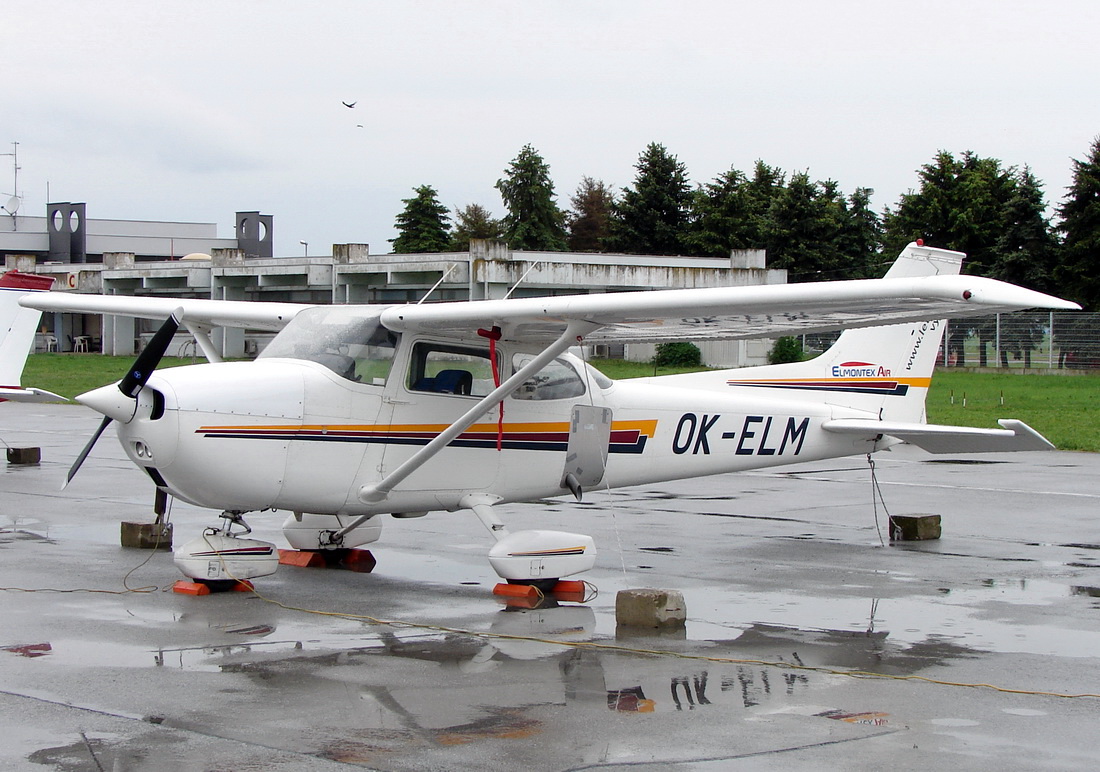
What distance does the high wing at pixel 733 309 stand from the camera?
714cm

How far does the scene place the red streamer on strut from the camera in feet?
31.1

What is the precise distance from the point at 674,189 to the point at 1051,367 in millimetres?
37494

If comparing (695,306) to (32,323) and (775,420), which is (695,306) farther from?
(32,323)

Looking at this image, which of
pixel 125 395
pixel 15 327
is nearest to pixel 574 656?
pixel 125 395

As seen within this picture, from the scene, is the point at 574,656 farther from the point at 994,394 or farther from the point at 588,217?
the point at 588,217

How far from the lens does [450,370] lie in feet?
31.6

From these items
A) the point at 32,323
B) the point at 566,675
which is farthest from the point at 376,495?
the point at 32,323

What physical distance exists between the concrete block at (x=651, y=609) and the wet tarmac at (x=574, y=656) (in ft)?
0.45

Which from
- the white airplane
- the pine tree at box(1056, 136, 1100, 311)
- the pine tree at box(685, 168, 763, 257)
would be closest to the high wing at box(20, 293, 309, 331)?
the white airplane

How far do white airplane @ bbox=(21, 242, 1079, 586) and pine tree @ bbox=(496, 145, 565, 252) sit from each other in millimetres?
71310

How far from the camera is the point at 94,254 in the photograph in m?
86.5

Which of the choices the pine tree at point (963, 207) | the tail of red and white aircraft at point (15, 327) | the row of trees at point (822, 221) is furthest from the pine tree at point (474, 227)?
the tail of red and white aircraft at point (15, 327)

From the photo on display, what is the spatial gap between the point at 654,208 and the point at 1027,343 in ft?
118

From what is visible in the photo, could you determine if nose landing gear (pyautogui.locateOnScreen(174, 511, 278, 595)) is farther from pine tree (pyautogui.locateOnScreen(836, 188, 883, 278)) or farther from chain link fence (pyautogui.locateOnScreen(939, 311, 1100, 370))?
pine tree (pyautogui.locateOnScreen(836, 188, 883, 278))
